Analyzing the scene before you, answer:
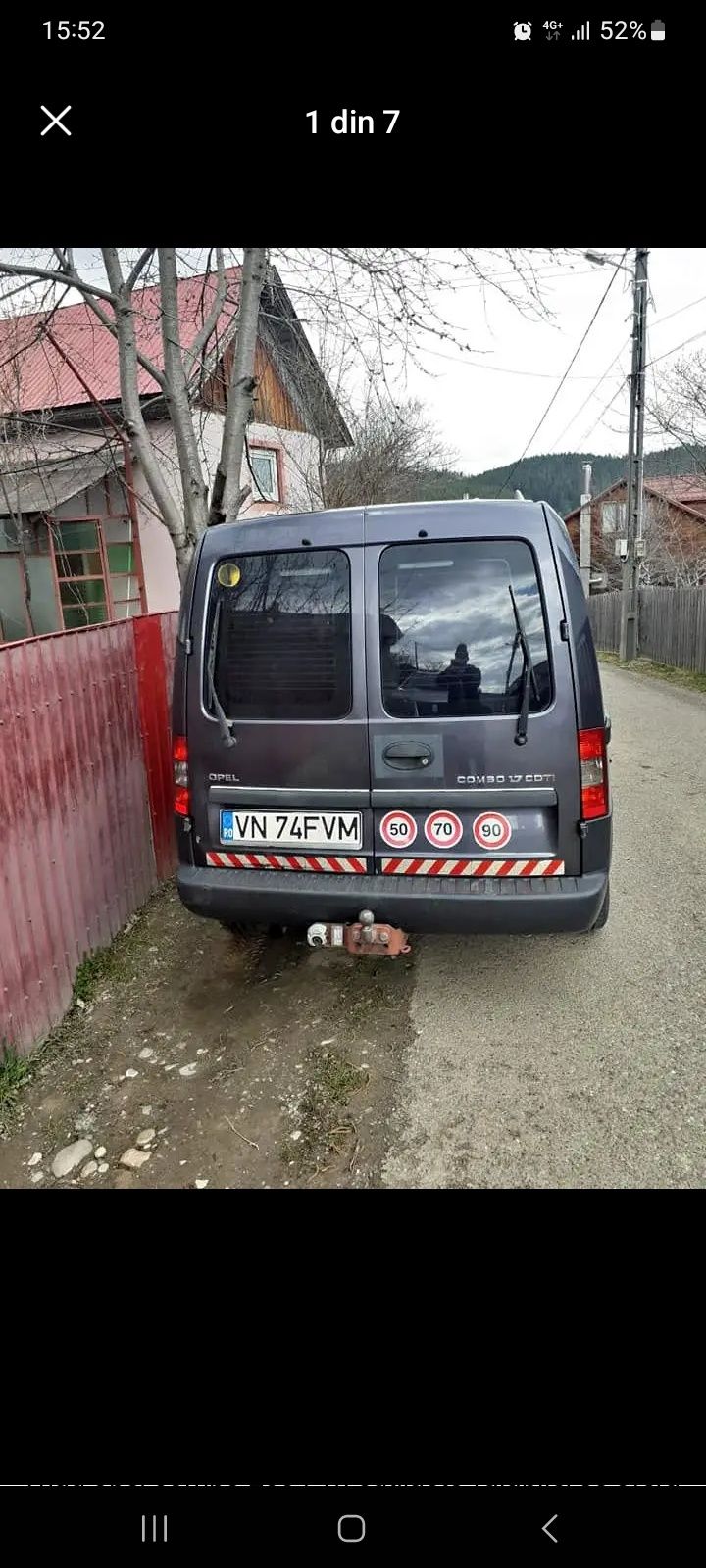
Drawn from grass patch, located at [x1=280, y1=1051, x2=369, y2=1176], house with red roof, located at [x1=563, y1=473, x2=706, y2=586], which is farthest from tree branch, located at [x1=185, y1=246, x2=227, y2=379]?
house with red roof, located at [x1=563, y1=473, x2=706, y2=586]

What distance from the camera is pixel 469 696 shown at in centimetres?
295

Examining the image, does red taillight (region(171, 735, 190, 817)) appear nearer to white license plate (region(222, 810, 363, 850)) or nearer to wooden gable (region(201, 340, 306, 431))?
white license plate (region(222, 810, 363, 850))

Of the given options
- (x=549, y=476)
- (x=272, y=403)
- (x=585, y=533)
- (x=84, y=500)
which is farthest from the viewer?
(x=549, y=476)

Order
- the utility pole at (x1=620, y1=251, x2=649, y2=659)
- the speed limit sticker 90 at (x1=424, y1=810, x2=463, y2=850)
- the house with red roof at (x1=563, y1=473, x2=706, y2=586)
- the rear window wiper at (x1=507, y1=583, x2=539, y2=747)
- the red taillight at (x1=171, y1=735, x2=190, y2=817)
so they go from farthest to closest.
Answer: the house with red roof at (x1=563, y1=473, x2=706, y2=586) → the utility pole at (x1=620, y1=251, x2=649, y2=659) → the red taillight at (x1=171, y1=735, x2=190, y2=817) → the speed limit sticker 90 at (x1=424, y1=810, x2=463, y2=850) → the rear window wiper at (x1=507, y1=583, x2=539, y2=747)

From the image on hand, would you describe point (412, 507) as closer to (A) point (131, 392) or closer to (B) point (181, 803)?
(B) point (181, 803)

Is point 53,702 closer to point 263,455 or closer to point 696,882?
point 696,882

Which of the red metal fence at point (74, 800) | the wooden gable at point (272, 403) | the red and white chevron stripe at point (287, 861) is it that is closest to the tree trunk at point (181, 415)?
the red metal fence at point (74, 800)

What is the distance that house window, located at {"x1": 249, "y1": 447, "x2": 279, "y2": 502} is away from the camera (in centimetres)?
1401

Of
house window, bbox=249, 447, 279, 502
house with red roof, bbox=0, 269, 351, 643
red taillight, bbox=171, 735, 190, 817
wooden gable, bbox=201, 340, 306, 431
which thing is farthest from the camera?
house window, bbox=249, 447, 279, 502

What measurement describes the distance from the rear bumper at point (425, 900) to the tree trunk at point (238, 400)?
326cm

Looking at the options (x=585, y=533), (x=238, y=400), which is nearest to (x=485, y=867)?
(x=238, y=400)

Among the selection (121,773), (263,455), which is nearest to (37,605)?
(263,455)

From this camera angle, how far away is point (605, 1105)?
2.71m

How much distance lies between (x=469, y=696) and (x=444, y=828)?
52 cm
